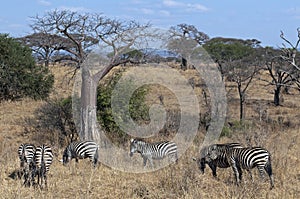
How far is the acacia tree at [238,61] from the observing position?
24.5 m

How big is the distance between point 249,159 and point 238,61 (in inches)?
886

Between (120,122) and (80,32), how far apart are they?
3510 millimetres

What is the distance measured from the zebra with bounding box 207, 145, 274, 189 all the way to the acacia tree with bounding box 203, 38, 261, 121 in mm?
14050

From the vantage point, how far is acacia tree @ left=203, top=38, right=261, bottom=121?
80.4 ft

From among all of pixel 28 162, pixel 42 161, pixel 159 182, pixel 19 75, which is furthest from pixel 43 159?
pixel 19 75

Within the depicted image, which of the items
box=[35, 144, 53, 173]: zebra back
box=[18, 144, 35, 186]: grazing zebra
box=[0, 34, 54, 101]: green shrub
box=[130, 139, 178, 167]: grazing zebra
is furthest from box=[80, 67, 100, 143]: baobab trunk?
box=[0, 34, 54, 101]: green shrub

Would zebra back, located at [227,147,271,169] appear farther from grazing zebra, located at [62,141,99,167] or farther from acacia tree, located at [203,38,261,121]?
acacia tree, located at [203,38,261,121]

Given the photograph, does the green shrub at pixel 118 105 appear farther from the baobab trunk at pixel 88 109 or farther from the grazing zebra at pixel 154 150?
the grazing zebra at pixel 154 150

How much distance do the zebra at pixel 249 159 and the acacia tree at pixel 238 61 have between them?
1405 centimetres

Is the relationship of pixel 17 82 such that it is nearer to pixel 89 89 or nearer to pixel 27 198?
pixel 89 89

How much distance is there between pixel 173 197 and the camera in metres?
5.61

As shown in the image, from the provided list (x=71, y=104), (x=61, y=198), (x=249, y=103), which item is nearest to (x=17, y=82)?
(x=71, y=104)

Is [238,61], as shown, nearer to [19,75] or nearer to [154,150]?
[19,75]

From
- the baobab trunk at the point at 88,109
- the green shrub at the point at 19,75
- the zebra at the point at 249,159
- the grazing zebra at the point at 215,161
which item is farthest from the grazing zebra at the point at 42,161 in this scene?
the green shrub at the point at 19,75
